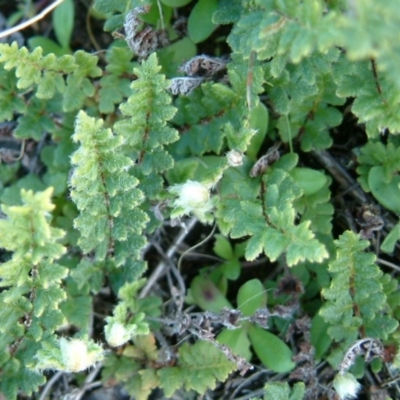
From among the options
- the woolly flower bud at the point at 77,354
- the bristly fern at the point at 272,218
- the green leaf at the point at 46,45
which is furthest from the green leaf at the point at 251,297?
the green leaf at the point at 46,45

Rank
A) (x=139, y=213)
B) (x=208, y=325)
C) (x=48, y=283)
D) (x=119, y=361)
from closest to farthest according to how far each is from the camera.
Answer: (x=48, y=283)
(x=139, y=213)
(x=208, y=325)
(x=119, y=361)

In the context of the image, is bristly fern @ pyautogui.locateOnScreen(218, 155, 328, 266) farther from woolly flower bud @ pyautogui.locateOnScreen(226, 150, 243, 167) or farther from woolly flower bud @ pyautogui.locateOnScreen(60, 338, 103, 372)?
woolly flower bud @ pyautogui.locateOnScreen(60, 338, 103, 372)

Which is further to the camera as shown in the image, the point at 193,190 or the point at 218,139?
the point at 218,139

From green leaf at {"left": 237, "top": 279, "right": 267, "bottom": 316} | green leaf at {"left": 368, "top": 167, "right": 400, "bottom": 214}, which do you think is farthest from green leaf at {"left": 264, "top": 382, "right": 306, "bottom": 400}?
green leaf at {"left": 368, "top": 167, "right": 400, "bottom": 214}

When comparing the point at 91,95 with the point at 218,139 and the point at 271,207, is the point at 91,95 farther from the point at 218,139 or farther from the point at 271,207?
the point at 271,207

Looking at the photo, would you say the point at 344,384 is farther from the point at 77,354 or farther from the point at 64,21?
the point at 64,21

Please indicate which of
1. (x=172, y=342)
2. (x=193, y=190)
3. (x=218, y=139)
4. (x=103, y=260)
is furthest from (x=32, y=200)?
(x=172, y=342)
